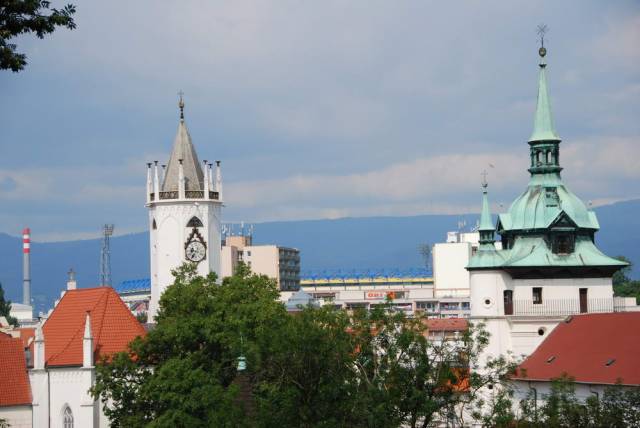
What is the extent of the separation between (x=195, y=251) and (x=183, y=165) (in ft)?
20.9

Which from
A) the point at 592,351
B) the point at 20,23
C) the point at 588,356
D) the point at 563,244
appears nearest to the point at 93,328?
the point at 563,244

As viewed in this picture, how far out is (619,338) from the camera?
233ft

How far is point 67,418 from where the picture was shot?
83.2m

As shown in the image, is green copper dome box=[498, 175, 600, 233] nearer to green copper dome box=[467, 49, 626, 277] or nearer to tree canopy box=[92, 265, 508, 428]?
green copper dome box=[467, 49, 626, 277]

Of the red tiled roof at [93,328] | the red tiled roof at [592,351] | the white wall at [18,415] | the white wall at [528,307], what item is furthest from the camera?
the white wall at [18,415]

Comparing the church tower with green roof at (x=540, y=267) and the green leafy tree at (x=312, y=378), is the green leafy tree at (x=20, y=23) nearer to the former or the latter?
the green leafy tree at (x=312, y=378)

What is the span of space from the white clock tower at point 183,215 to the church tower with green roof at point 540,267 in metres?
30.0

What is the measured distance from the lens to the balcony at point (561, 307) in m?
83.2

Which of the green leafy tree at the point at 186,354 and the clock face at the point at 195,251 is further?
the clock face at the point at 195,251

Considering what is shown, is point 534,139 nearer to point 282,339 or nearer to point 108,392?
point 108,392

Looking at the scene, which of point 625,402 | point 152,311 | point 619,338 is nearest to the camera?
point 625,402

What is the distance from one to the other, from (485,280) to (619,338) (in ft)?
50.5

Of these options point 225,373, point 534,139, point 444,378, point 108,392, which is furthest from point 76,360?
point 444,378

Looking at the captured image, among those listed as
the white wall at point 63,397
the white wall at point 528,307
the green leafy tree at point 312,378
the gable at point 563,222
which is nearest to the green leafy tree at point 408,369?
the green leafy tree at point 312,378
